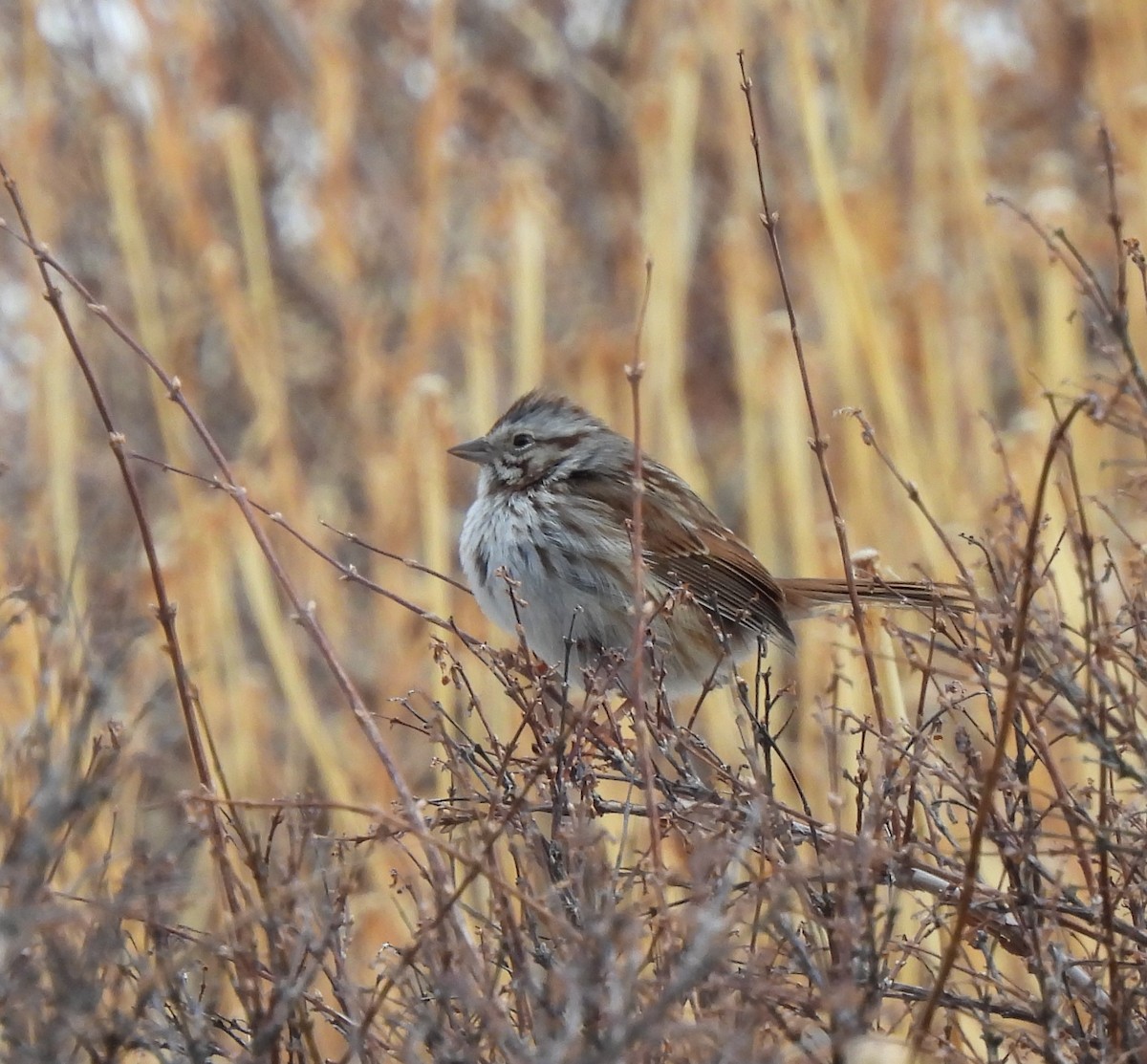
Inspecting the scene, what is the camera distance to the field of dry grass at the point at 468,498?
2.01 m

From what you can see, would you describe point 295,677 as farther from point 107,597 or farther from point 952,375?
point 952,375

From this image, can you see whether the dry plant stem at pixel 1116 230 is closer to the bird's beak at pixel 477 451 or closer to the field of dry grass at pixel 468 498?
the field of dry grass at pixel 468 498

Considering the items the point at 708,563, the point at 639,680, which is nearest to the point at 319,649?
the point at 639,680

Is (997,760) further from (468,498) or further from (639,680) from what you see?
(468,498)

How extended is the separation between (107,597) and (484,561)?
1192 millimetres

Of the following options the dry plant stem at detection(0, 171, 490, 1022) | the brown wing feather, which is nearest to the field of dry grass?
the dry plant stem at detection(0, 171, 490, 1022)

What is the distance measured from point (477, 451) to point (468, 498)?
9.63 feet

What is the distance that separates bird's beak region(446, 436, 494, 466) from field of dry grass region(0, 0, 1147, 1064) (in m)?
0.32

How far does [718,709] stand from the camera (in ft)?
17.8

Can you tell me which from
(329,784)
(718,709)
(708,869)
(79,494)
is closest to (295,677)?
(329,784)

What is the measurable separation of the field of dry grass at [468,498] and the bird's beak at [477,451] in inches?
12.6

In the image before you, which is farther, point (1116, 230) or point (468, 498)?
point (468, 498)

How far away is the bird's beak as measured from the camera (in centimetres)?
422

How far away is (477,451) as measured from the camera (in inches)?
166
